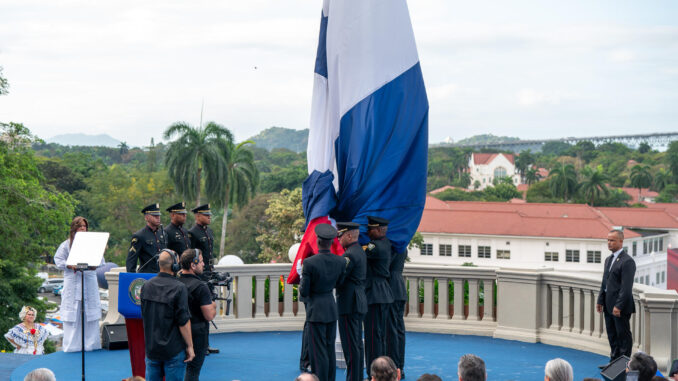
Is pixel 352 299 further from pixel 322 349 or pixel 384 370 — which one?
pixel 384 370

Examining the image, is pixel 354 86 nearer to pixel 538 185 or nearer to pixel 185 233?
pixel 185 233

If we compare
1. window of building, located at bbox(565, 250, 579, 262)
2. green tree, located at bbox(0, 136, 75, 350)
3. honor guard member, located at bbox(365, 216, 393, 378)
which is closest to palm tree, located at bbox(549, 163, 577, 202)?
window of building, located at bbox(565, 250, 579, 262)

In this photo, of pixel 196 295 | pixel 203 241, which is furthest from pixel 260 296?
pixel 196 295

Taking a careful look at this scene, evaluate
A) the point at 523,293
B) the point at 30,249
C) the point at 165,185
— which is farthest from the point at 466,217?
the point at 523,293

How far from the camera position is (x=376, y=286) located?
8.62 metres

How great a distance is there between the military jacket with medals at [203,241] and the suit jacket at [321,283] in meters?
2.01

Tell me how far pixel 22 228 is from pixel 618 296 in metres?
28.8

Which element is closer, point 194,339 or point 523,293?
point 194,339

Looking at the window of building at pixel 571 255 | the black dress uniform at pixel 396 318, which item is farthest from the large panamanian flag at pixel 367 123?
the window of building at pixel 571 255

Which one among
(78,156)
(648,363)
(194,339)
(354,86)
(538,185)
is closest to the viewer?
(648,363)

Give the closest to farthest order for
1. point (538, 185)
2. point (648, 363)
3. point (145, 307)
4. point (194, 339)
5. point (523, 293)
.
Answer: point (648, 363)
point (145, 307)
point (194, 339)
point (523, 293)
point (538, 185)

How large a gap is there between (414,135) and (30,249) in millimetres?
28962

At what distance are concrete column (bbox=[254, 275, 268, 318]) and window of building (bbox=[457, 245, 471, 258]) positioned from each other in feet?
271

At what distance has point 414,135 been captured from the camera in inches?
368
